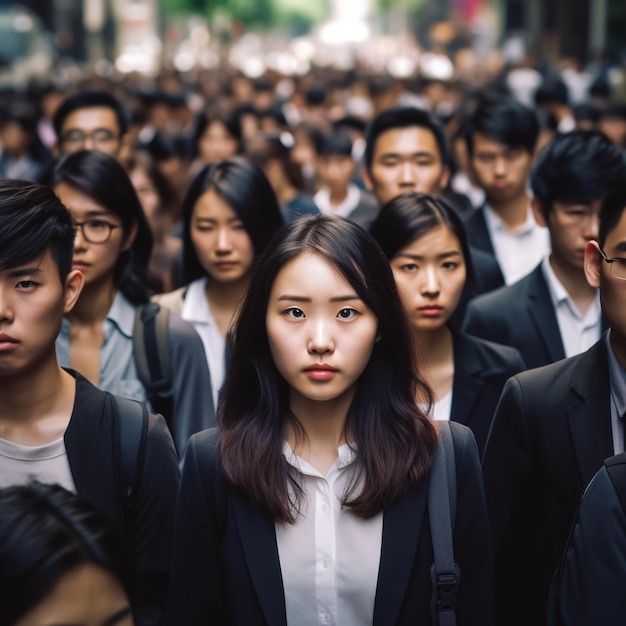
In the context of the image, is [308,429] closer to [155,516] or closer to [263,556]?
[263,556]

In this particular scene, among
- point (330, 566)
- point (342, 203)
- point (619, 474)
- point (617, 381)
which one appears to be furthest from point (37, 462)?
point (342, 203)

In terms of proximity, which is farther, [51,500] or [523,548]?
[523,548]

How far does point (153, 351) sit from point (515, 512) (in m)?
1.59

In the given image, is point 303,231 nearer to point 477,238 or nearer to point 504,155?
point 477,238

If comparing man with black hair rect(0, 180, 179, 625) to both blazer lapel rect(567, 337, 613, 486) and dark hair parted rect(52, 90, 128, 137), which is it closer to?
blazer lapel rect(567, 337, 613, 486)

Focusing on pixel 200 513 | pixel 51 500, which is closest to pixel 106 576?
pixel 51 500

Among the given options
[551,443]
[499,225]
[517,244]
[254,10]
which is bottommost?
[551,443]

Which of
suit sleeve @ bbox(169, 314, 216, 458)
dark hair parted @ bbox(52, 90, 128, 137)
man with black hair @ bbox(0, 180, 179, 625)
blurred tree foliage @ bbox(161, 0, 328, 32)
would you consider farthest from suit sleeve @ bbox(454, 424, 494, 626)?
blurred tree foliage @ bbox(161, 0, 328, 32)

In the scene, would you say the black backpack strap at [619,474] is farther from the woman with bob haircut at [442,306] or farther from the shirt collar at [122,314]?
the shirt collar at [122,314]

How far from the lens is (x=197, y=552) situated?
10.2 feet

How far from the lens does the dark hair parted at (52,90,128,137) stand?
7977 mm

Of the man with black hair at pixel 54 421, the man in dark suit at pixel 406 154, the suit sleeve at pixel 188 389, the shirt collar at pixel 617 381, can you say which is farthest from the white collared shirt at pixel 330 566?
the man in dark suit at pixel 406 154

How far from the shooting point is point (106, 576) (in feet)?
7.27

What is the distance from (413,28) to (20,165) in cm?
7082
